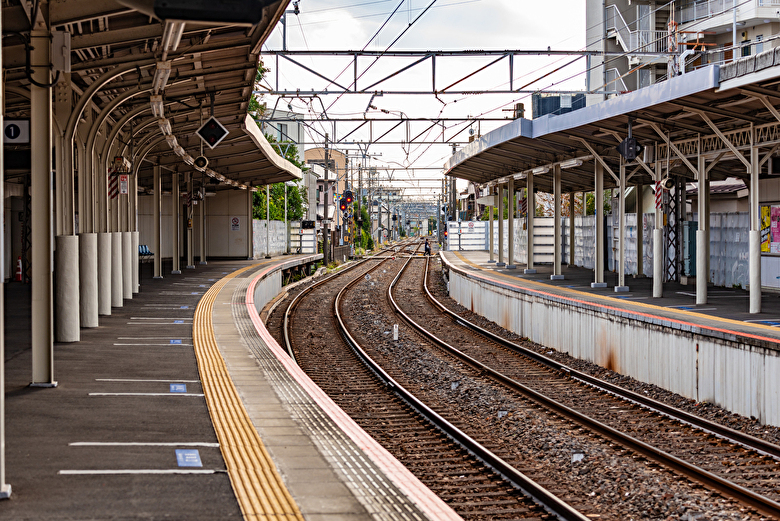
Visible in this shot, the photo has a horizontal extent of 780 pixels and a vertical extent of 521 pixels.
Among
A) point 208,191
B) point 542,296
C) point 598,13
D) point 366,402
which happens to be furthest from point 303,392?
point 598,13

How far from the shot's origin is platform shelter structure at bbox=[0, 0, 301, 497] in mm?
8266

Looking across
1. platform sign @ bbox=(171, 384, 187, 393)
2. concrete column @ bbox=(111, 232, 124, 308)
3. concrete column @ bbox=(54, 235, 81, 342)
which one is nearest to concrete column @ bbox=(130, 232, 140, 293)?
concrete column @ bbox=(111, 232, 124, 308)

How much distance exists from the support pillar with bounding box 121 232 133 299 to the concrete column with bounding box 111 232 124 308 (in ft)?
4.15

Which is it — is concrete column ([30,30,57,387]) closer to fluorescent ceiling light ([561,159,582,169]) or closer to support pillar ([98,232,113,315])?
support pillar ([98,232,113,315])

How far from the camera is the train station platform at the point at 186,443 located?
5102 mm

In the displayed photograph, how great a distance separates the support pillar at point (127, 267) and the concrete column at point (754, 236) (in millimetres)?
13016

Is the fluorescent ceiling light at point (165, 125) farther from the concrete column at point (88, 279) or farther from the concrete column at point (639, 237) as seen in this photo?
the concrete column at point (639, 237)

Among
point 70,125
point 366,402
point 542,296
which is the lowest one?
point 366,402

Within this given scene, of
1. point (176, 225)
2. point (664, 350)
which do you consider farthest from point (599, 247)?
point (176, 225)

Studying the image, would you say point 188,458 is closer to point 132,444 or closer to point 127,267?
point 132,444

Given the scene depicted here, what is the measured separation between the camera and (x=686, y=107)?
46.6ft

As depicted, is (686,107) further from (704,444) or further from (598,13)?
(598,13)

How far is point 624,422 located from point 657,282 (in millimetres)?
8828

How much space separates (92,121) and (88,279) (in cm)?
410
